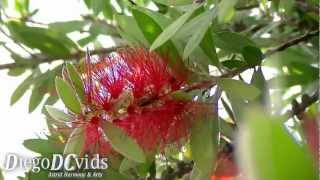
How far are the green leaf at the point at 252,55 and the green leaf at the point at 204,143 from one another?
0.46 ft

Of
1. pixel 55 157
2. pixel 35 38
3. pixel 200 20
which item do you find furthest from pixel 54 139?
pixel 35 38

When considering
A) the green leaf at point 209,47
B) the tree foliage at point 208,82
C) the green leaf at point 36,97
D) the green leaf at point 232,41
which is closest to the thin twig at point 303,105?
the tree foliage at point 208,82

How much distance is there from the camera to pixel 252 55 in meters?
0.87

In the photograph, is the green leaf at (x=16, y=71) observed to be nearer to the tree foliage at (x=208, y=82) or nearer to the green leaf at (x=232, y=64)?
the tree foliage at (x=208, y=82)

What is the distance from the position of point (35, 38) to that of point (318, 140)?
1.11 metres

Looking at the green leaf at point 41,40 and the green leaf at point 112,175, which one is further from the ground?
the green leaf at point 41,40

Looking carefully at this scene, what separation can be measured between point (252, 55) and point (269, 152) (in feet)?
2.28

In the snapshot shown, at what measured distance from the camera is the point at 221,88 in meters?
0.77

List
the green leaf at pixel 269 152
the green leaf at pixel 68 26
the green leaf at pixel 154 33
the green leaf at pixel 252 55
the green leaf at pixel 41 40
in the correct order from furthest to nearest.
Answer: the green leaf at pixel 68 26 → the green leaf at pixel 41 40 → the green leaf at pixel 252 55 → the green leaf at pixel 154 33 → the green leaf at pixel 269 152

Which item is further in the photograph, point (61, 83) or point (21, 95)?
point (21, 95)

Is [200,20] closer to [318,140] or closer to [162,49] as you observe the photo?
[162,49]

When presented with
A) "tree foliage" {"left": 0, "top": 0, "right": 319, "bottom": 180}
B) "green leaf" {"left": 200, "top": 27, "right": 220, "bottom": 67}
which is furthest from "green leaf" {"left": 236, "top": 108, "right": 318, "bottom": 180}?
"green leaf" {"left": 200, "top": 27, "right": 220, "bottom": 67}

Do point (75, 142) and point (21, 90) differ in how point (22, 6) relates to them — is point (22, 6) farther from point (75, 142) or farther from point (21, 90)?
point (75, 142)

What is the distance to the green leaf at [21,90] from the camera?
4.81 ft
